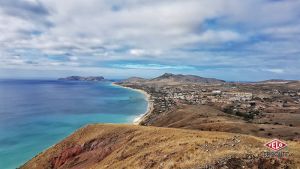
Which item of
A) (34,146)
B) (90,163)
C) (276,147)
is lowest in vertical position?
(34,146)

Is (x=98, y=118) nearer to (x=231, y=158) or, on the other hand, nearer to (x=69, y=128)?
(x=69, y=128)

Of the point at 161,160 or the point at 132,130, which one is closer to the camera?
the point at 161,160

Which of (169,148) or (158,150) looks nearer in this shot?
(169,148)

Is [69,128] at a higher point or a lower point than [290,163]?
lower

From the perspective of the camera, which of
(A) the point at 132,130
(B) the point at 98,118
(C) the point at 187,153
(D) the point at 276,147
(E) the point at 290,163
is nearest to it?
(D) the point at 276,147

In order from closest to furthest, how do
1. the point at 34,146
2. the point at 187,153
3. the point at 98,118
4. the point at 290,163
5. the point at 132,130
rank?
the point at 290,163
the point at 187,153
the point at 132,130
the point at 34,146
the point at 98,118

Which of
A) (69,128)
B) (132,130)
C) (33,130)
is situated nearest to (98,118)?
(69,128)

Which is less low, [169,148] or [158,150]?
[169,148]
